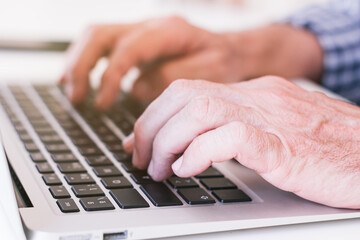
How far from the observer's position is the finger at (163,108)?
453 millimetres

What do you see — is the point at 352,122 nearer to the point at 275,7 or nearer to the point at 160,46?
the point at 160,46

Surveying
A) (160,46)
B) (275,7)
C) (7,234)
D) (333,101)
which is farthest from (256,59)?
(275,7)

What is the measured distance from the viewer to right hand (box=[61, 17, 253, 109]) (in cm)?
70

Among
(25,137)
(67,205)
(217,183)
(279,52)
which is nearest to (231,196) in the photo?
(217,183)

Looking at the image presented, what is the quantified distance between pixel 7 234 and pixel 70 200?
50mm

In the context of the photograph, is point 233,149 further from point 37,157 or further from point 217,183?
point 37,157

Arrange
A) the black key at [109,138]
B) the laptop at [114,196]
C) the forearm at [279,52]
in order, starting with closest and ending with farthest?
the laptop at [114,196] < the black key at [109,138] < the forearm at [279,52]

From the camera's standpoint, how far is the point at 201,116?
424 millimetres

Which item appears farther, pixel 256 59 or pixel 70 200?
pixel 256 59

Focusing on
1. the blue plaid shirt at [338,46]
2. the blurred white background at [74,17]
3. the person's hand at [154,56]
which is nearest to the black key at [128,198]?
the person's hand at [154,56]

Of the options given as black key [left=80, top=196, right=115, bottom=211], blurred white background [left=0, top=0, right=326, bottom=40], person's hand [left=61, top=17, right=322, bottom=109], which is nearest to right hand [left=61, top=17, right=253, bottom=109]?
person's hand [left=61, top=17, right=322, bottom=109]

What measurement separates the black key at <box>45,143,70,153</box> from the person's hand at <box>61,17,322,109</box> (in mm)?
172

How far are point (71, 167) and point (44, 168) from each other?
0.02 metres

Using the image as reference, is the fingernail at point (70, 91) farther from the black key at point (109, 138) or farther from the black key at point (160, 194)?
the black key at point (160, 194)
